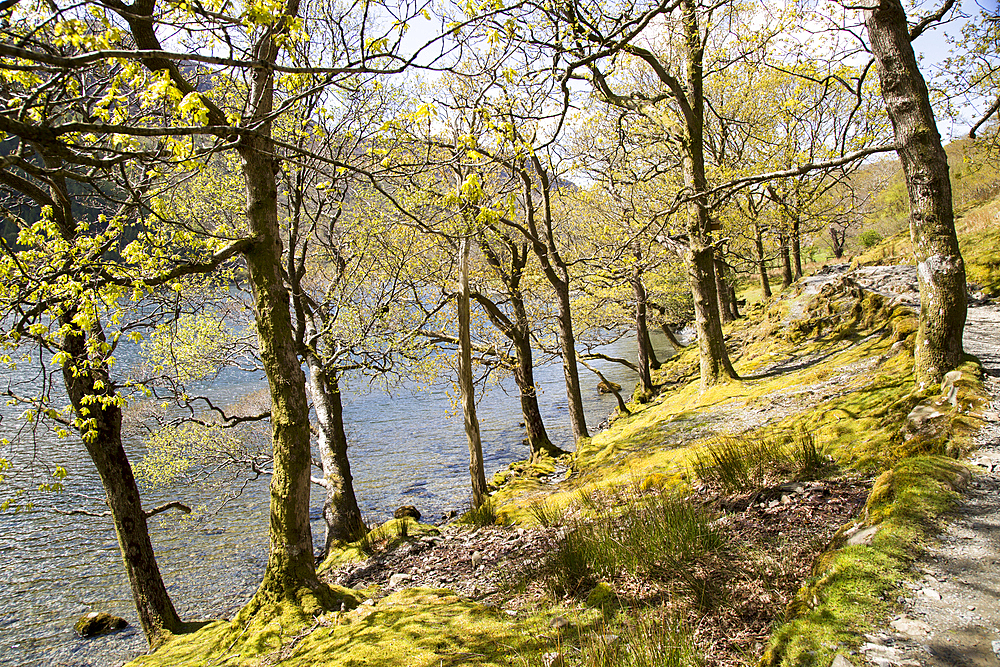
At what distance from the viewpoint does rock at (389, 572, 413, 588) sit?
22.9 feet

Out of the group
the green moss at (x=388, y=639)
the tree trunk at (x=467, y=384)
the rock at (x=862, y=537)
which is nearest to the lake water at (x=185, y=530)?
the green moss at (x=388, y=639)

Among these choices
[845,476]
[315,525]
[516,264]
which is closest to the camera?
[845,476]

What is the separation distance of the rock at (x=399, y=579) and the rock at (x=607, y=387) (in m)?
10.9

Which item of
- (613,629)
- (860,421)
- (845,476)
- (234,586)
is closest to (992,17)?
(860,421)

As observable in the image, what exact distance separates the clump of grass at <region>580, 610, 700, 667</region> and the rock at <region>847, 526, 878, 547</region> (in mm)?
1273

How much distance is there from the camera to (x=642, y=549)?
4621 millimetres

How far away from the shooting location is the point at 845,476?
516cm

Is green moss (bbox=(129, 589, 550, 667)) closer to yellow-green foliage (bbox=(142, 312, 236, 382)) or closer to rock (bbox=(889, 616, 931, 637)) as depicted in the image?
rock (bbox=(889, 616, 931, 637))

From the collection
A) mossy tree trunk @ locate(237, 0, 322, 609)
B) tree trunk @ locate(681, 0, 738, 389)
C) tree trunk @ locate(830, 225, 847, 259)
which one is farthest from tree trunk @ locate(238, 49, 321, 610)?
tree trunk @ locate(830, 225, 847, 259)

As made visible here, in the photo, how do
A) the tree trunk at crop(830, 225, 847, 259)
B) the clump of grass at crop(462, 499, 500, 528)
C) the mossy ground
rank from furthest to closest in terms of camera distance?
the tree trunk at crop(830, 225, 847, 259) < the clump of grass at crop(462, 499, 500, 528) < the mossy ground

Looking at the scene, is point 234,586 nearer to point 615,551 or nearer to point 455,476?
point 455,476

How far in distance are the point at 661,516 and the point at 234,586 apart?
1156cm

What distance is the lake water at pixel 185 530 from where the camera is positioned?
38.3 feet

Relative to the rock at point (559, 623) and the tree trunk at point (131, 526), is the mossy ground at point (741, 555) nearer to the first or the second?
the rock at point (559, 623)
